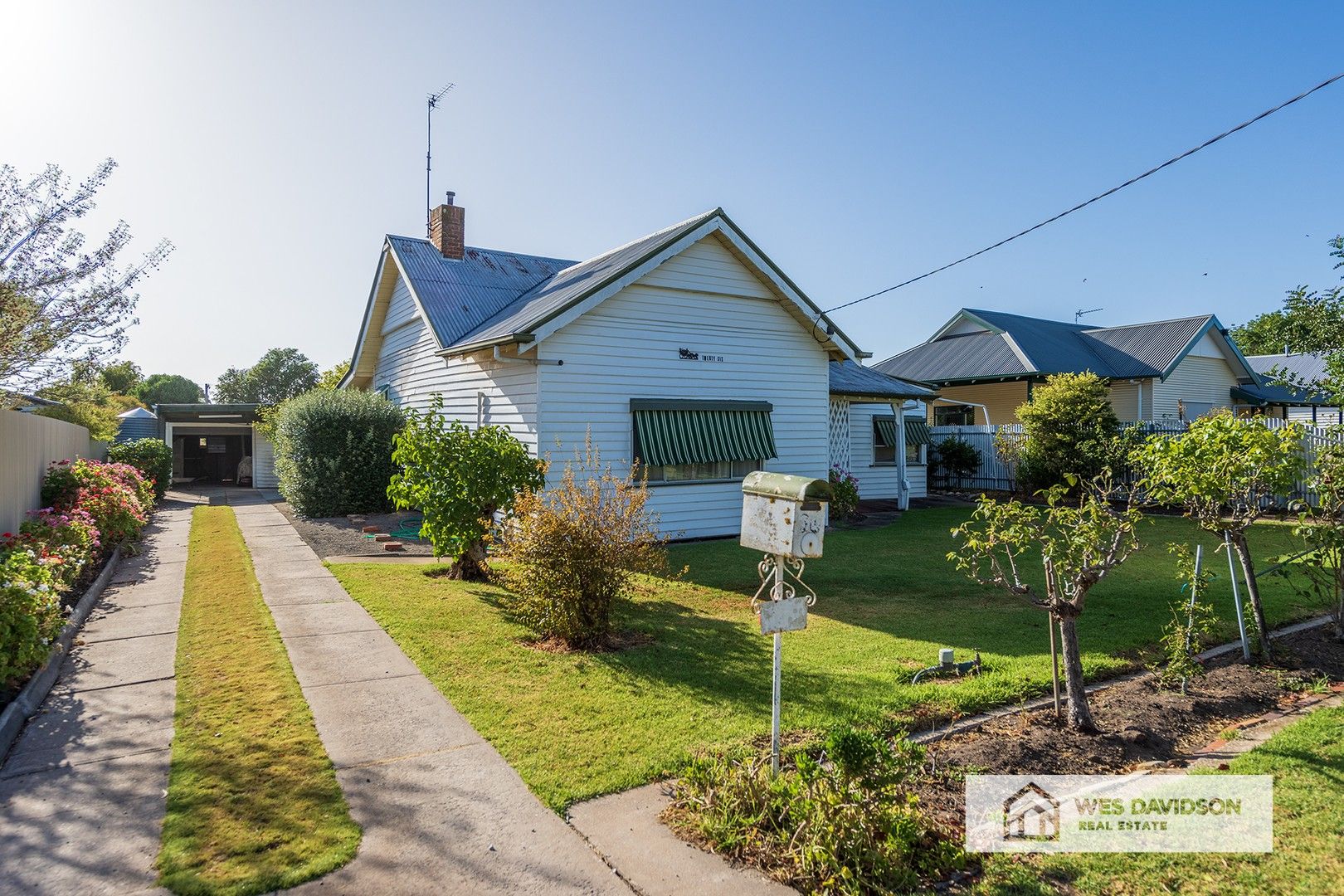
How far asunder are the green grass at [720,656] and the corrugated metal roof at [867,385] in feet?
26.0

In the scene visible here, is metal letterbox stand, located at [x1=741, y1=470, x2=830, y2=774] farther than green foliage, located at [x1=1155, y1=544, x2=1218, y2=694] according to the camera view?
No

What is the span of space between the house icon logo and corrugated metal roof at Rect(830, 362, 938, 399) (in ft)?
48.1

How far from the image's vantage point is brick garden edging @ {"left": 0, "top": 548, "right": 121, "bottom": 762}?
499 centimetres

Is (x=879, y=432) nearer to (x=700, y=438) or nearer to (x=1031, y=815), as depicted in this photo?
(x=700, y=438)

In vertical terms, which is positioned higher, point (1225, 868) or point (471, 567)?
point (471, 567)

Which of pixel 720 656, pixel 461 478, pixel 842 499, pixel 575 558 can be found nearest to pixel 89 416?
pixel 461 478

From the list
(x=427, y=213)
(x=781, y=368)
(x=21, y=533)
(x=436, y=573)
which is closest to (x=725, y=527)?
(x=781, y=368)

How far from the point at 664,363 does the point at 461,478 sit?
17.5 feet

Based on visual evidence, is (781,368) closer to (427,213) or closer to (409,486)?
(409,486)

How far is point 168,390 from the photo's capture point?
252 feet

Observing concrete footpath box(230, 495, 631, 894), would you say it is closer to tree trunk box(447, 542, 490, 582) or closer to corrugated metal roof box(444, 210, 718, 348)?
tree trunk box(447, 542, 490, 582)

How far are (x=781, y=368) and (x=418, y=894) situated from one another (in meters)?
12.8

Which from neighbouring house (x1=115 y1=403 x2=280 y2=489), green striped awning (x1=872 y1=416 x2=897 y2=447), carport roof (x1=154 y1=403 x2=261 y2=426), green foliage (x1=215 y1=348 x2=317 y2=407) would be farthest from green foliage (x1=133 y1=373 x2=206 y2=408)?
green striped awning (x1=872 y1=416 x2=897 y2=447)

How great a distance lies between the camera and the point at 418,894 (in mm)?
3283
